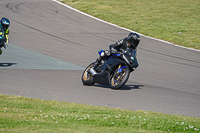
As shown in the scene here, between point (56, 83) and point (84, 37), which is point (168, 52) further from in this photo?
point (56, 83)

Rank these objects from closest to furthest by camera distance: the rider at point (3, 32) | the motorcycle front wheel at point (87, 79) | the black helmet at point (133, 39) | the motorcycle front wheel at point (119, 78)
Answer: the motorcycle front wheel at point (119, 78) < the black helmet at point (133, 39) < the motorcycle front wheel at point (87, 79) < the rider at point (3, 32)

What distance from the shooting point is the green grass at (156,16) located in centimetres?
2320

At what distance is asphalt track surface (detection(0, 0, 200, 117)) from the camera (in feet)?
31.8

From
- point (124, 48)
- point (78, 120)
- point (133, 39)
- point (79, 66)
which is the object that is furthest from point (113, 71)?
point (78, 120)

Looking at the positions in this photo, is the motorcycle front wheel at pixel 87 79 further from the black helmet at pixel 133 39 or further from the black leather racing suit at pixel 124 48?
the black helmet at pixel 133 39

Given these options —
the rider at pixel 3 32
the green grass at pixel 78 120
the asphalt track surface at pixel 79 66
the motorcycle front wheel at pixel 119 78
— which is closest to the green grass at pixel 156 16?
the asphalt track surface at pixel 79 66

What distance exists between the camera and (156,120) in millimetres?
7000

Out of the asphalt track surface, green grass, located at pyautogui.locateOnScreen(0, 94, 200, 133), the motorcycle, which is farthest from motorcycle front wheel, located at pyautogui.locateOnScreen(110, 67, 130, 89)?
green grass, located at pyautogui.locateOnScreen(0, 94, 200, 133)

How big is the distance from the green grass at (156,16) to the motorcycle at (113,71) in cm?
1061

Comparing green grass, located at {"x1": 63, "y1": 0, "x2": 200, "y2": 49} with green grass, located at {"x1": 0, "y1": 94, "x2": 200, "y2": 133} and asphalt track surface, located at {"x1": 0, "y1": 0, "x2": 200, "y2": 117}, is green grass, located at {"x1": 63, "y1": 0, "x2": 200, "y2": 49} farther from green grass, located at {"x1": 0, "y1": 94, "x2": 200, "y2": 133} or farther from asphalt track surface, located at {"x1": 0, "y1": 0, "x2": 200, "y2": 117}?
green grass, located at {"x1": 0, "y1": 94, "x2": 200, "y2": 133}

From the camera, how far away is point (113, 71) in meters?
11.2

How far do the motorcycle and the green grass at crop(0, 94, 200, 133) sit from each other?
262 centimetres

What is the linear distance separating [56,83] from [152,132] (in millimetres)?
5711

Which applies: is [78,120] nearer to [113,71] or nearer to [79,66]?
[113,71]
